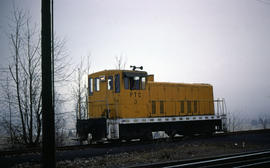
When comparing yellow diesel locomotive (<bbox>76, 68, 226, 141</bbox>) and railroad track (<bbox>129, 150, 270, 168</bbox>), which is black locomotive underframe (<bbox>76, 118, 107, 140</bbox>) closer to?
yellow diesel locomotive (<bbox>76, 68, 226, 141</bbox>)

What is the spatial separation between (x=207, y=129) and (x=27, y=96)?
10.0 meters

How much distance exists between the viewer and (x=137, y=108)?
12.3 m

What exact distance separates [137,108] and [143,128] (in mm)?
1037

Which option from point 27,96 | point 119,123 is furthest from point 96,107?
point 27,96

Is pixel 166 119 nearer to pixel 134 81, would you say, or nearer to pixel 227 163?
pixel 134 81

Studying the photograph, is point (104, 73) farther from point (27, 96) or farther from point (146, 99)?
point (27, 96)

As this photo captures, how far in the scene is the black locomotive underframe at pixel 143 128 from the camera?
444 inches

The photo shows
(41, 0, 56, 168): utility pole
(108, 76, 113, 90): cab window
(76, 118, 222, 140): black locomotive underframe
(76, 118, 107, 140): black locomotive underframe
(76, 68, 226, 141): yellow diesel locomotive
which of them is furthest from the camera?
(108, 76, 113, 90): cab window

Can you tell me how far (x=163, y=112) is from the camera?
43.8 feet

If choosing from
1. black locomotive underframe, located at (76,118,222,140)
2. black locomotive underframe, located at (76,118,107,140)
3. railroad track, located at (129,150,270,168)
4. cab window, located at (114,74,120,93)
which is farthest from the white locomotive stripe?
railroad track, located at (129,150,270,168)

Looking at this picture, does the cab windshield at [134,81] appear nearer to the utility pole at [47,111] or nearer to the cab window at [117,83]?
the cab window at [117,83]

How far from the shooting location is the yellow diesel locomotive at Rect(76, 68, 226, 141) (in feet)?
37.9

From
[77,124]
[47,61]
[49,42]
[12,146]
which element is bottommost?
[12,146]

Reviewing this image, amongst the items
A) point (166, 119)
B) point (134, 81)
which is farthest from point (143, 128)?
point (134, 81)
